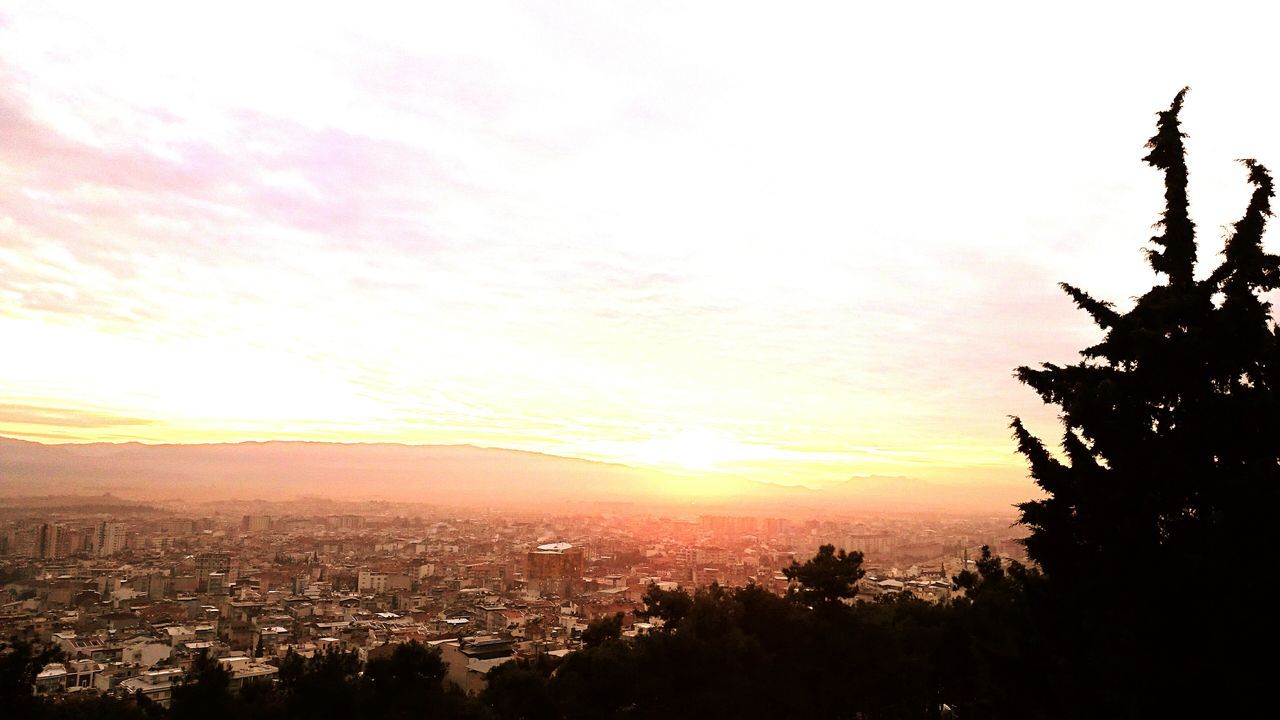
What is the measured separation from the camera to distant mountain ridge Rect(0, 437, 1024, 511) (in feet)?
227

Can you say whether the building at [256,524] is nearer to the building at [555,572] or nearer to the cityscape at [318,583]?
the cityscape at [318,583]

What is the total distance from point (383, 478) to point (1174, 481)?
139m

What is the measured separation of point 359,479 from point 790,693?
125127 mm

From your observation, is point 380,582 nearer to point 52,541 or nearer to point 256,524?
point 52,541

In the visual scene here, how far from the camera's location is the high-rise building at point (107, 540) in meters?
35.7

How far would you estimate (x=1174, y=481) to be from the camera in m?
6.61

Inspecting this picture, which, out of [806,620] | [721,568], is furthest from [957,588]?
[721,568]

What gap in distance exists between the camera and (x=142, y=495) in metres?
70.7

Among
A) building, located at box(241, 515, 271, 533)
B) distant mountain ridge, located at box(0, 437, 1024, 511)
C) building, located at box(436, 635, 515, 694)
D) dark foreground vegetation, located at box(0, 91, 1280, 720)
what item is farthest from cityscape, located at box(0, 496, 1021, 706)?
distant mountain ridge, located at box(0, 437, 1024, 511)

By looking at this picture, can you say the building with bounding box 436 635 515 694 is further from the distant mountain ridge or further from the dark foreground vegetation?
the distant mountain ridge

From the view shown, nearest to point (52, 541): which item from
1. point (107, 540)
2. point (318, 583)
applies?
point (107, 540)

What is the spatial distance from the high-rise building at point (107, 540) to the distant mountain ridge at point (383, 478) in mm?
8922

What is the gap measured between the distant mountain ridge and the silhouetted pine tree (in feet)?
177

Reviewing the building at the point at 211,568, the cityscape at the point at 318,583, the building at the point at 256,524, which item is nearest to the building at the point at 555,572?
the cityscape at the point at 318,583
